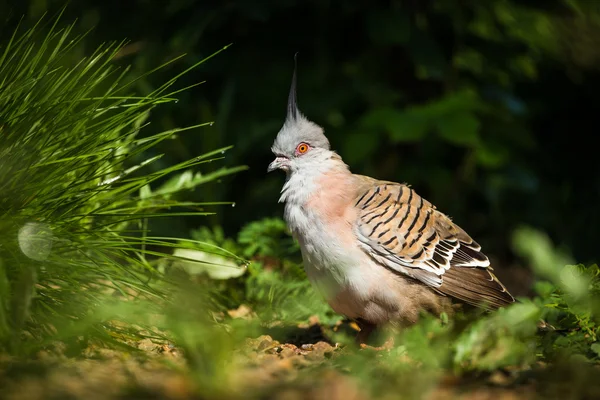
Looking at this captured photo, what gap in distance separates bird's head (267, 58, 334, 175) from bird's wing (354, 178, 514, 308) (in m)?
0.41

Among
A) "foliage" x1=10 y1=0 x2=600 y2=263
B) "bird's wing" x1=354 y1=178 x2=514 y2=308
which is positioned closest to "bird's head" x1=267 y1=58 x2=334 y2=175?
"bird's wing" x1=354 y1=178 x2=514 y2=308

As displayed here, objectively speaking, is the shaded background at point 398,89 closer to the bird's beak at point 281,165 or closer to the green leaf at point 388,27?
the green leaf at point 388,27

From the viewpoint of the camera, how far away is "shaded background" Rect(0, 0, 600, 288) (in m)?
5.86

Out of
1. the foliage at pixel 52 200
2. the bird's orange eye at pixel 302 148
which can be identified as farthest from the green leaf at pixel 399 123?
the foliage at pixel 52 200

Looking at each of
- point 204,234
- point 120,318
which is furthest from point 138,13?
point 120,318

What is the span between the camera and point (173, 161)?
640 centimetres

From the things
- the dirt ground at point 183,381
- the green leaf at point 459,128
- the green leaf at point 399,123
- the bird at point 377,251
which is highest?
the green leaf at point 459,128

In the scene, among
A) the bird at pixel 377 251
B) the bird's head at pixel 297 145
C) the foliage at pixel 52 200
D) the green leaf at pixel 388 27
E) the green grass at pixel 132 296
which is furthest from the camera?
the green leaf at pixel 388 27

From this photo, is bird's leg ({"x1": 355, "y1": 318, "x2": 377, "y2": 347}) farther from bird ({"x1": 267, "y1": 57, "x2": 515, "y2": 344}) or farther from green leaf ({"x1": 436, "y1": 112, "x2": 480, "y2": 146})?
green leaf ({"x1": 436, "y1": 112, "x2": 480, "y2": 146})

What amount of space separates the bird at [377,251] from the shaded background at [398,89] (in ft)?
3.62

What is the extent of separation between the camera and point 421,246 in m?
4.22

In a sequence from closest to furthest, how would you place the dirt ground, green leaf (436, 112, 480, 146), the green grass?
the dirt ground, the green grass, green leaf (436, 112, 480, 146)

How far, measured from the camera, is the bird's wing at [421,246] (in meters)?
4.11

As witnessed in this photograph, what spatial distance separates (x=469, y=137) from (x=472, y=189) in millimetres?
2137
